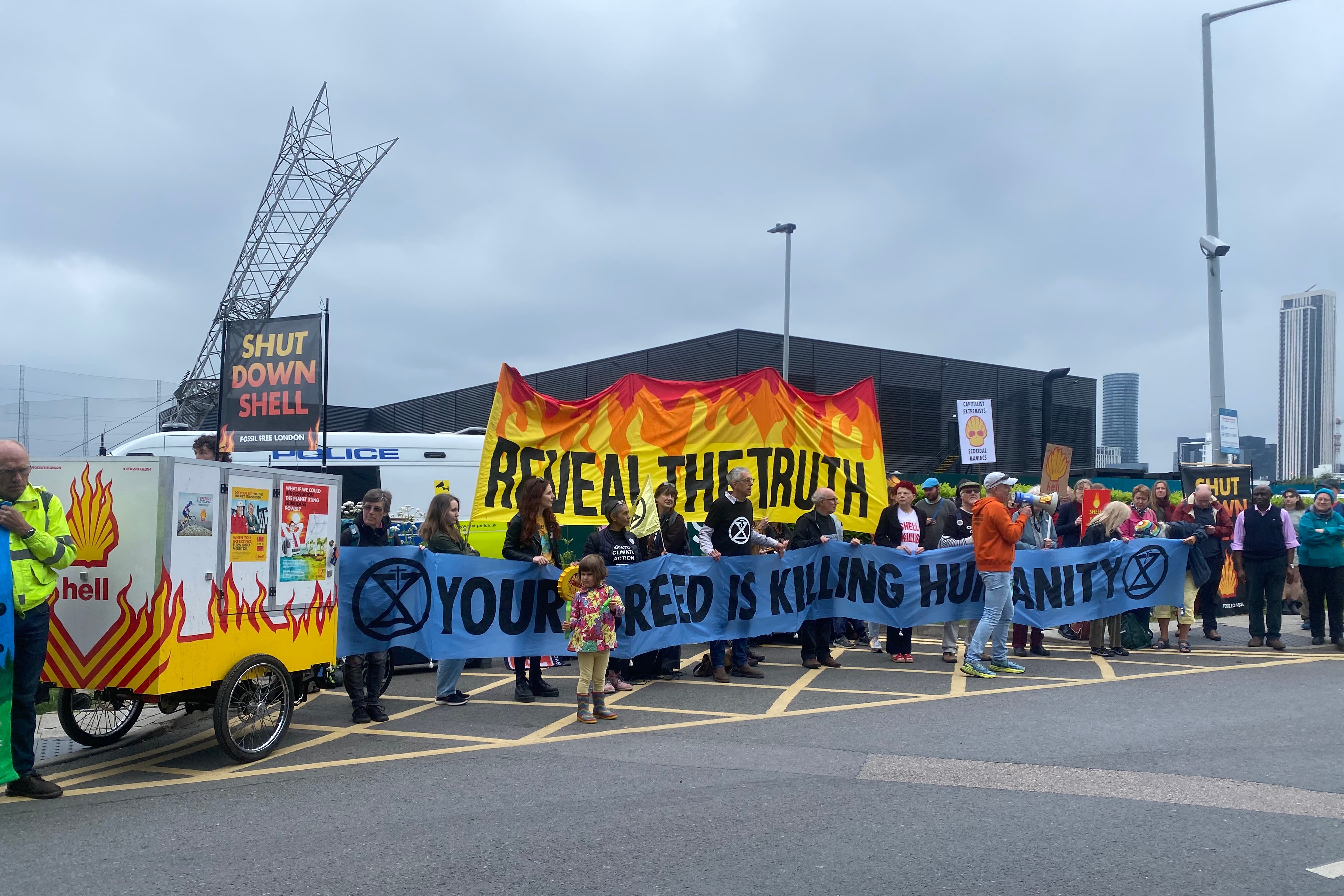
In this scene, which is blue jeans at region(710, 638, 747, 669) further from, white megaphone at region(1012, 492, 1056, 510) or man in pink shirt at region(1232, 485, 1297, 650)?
man in pink shirt at region(1232, 485, 1297, 650)

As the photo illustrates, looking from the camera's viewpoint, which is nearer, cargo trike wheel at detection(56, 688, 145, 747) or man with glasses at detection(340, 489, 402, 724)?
cargo trike wheel at detection(56, 688, 145, 747)

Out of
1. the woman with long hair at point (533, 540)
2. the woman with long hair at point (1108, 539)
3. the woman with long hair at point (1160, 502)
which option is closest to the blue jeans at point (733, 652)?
the woman with long hair at point (533, 540)

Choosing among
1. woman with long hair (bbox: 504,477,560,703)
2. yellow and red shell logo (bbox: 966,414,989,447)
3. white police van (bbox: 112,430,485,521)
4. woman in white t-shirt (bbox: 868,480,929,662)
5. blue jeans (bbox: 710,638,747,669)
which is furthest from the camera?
yellow and red shell logo (bbox: 966,414,989,447)

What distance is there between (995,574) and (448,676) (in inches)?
208

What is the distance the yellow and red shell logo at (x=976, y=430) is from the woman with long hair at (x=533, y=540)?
886 inches

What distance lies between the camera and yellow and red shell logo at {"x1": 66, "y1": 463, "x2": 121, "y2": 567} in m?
5.98

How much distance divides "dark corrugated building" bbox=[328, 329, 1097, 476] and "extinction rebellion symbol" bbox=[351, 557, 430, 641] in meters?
24.0

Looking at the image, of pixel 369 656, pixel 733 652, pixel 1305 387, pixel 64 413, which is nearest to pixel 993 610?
pixel 733 652

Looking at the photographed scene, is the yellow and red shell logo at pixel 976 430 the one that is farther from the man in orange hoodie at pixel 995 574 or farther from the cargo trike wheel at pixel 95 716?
the cargo trike wheel at pixel 95 716

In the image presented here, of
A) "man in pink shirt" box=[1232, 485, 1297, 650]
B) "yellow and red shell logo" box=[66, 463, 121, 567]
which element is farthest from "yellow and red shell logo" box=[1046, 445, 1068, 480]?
"yellow and red shell logo" box=[66, 463, 121, 567]

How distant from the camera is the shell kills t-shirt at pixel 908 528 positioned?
11172 millimetres

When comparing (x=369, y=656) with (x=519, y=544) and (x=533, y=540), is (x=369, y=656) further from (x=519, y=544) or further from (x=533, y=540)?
(x=533, y=540)

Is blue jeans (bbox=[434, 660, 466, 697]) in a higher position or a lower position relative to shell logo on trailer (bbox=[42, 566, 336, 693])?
lower

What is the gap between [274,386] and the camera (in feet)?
35.1
